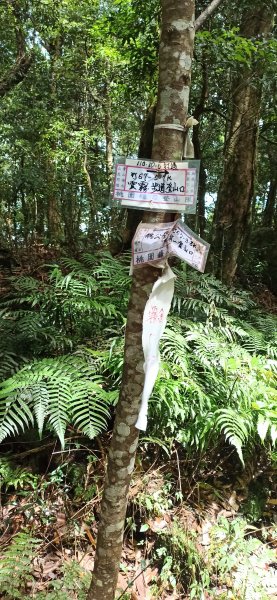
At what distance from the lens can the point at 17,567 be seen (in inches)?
89.0

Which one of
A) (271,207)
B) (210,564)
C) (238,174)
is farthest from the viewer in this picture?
(271,207)

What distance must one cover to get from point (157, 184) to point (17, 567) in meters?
2.15

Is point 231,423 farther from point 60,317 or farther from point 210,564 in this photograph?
point 60,317

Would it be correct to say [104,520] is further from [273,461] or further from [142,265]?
[273,461]

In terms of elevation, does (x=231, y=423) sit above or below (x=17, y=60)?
below

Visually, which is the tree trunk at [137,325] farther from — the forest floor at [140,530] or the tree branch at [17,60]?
the tree branch at [17,60]

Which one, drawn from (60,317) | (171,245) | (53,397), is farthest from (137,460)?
(171,245)

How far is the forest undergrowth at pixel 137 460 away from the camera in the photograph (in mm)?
2539

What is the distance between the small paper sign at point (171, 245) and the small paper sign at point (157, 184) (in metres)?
0.09

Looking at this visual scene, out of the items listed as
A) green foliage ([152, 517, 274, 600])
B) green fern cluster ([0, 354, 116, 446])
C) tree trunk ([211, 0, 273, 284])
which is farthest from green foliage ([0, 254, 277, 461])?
tree trunk ([211, 0, 273, 284])

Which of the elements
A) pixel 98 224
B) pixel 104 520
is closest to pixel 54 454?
pixel 104 520

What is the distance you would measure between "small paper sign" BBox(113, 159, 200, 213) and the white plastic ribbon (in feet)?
0.93

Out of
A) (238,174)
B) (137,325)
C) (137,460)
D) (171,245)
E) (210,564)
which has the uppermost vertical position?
(238,174)

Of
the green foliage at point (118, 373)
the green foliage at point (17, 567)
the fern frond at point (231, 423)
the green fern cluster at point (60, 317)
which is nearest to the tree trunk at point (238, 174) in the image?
the green foliage at point (118, 373)
